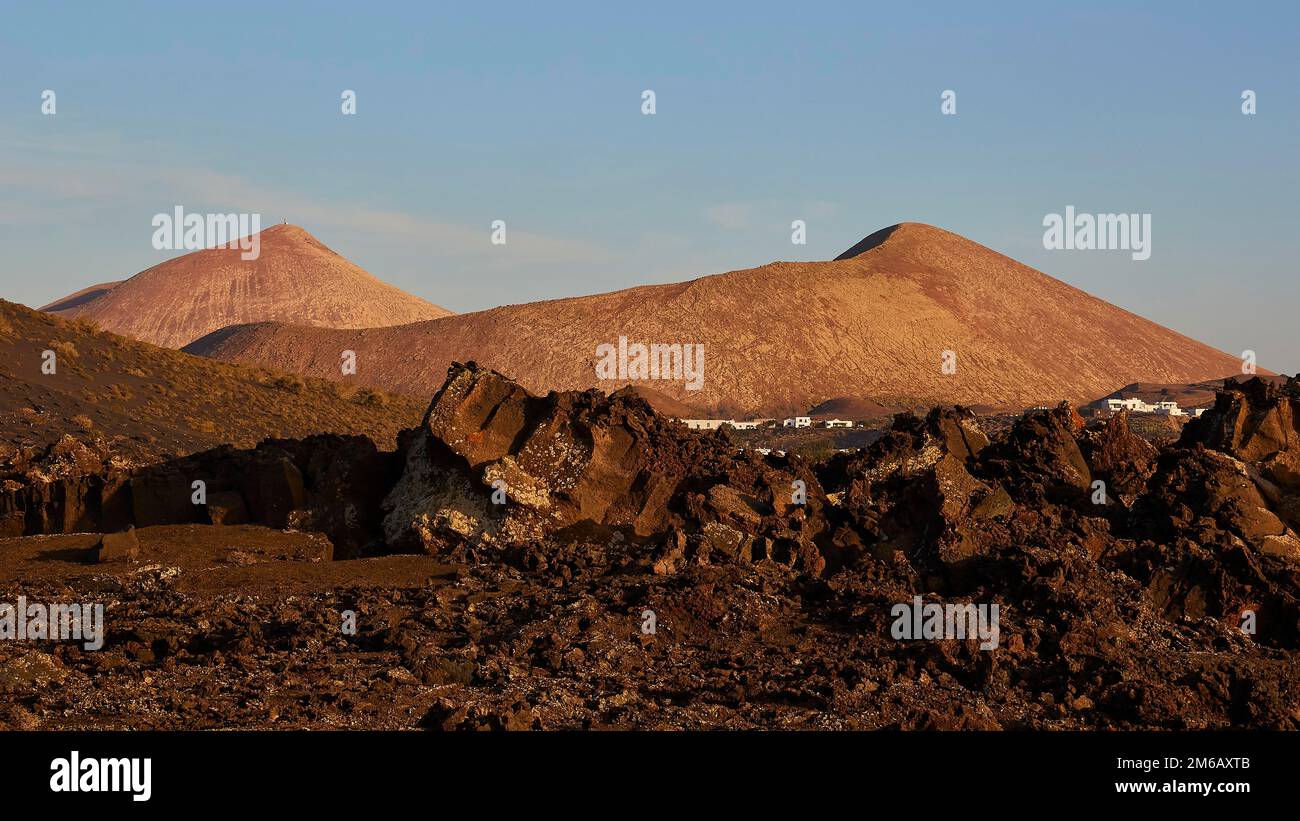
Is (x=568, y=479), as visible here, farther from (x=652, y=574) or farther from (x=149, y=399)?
(x=149, y=399)

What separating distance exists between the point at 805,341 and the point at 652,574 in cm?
11181

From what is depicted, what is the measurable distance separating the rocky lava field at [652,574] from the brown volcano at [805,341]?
295ft

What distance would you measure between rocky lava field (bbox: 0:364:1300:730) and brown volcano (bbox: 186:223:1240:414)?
8980cm

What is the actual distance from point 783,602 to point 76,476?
38.9ft

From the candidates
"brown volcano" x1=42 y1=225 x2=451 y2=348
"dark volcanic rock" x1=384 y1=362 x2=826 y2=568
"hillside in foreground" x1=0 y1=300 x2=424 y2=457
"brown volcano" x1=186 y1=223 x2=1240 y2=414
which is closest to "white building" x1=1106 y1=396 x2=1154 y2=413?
"brown volcano" x1=186 y1=223 x2=1240 y2=414

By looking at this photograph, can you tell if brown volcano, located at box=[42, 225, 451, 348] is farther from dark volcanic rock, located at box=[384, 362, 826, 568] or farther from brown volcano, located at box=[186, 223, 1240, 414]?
dark volcanic rock, located at box=[384, 362, 826, 568]

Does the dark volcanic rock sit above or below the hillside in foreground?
below

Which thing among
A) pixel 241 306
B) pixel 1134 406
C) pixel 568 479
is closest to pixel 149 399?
pixel 568 479

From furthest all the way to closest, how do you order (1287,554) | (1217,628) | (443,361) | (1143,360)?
(1143,360) < (443,361) < (1287,554) < (1217,628)

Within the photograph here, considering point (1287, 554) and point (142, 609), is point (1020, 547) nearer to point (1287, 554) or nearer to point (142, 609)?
point (1287, 554)

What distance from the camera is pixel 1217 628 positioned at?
55.6ft

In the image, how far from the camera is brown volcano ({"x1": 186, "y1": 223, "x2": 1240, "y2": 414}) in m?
121
